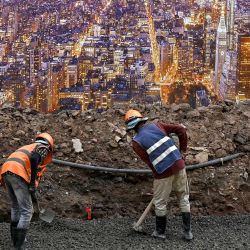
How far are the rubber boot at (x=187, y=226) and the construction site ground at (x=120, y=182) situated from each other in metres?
0.11

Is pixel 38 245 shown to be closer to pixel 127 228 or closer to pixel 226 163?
pixel 127 228

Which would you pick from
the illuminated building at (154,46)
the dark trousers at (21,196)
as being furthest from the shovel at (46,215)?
the illuminated building at (154,46)

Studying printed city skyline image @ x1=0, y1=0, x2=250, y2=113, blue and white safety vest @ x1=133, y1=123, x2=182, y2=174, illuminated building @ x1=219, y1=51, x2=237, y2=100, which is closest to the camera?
blue and white safety vest @ x1=133, y1=123, x2=182, y2=174

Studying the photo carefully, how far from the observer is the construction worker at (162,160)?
296 inches

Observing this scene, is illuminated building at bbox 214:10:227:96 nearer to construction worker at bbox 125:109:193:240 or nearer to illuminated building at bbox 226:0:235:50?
illuminated building at bbox 226:0:235:50

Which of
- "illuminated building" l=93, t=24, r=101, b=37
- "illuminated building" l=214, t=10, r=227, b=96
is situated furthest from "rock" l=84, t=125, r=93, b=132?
"illuminated building" l=93, t=24, r=101, b=37

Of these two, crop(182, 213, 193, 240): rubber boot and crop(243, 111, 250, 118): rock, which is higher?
crop(243, 111, 250, 118): rock

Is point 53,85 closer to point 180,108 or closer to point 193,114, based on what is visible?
point 180,108

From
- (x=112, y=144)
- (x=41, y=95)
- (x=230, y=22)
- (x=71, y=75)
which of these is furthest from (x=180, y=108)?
(x=230, y=22)

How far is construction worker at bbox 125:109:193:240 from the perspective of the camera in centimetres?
752

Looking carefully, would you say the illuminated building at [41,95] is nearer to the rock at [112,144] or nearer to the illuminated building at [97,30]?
the illuminated building at [97,30]

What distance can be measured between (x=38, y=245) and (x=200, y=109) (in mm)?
5469

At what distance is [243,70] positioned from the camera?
69.4 feet

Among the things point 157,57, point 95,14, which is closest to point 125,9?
point 95,14
